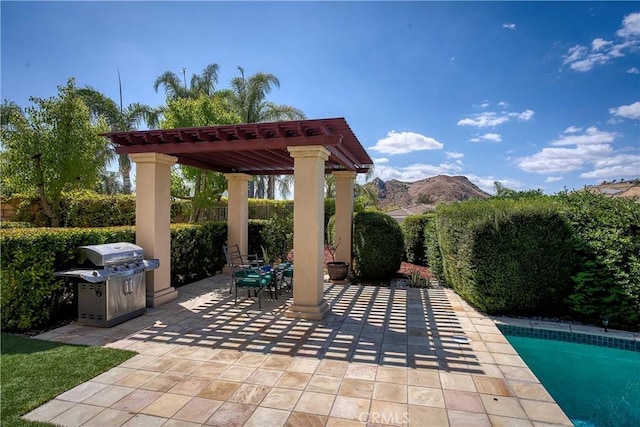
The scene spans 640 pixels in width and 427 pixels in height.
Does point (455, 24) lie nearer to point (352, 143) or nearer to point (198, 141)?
→ point (352, 143)

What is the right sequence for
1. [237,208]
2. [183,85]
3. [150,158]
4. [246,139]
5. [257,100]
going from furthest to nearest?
[183,85], [257,100], [237,208], [150,158], [246,139]

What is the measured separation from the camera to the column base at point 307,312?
6.00m

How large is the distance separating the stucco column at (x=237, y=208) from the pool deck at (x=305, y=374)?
407 cm

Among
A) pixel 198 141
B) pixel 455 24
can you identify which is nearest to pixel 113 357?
pixel 198 141

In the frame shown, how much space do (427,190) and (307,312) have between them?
74198 mm

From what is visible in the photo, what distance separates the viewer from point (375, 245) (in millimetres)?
9367

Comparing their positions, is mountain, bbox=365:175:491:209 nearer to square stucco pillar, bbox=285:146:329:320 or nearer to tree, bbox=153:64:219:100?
tree, bbox=153:64:219:100

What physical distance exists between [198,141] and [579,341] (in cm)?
780

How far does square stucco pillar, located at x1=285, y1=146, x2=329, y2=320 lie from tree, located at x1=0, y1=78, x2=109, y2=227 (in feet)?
31.3

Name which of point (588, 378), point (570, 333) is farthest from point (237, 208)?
point (588, 378)

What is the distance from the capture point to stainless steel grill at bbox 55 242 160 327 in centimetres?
536

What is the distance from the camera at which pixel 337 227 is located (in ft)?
32.7

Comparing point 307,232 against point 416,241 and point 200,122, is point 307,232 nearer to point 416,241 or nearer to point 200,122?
point 416,241

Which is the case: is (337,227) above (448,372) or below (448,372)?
above
